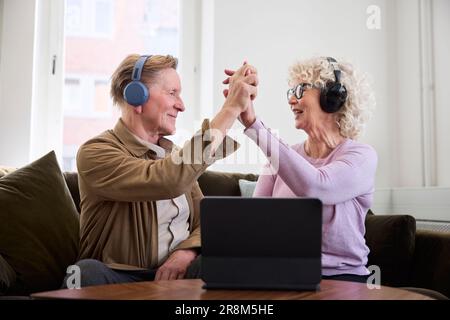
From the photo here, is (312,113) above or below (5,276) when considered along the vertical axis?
above

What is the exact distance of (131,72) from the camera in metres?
1.63

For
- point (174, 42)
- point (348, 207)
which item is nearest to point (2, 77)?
point (174, 42)

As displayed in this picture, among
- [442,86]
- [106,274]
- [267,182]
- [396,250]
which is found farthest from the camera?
[442,86]

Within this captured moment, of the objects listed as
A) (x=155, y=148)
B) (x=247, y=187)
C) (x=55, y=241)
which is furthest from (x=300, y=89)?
(x=55, y=241)

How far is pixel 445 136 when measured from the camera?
9.29 ft

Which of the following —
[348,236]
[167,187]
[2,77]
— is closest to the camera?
[167,187]

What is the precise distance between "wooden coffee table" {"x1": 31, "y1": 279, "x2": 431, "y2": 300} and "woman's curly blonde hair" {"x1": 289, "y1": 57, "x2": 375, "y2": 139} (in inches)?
25.7

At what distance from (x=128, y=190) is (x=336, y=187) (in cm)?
54

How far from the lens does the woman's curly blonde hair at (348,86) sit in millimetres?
1645

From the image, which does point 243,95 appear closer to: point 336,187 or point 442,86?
point 336,187

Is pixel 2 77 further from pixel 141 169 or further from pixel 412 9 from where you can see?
pixel 412 9

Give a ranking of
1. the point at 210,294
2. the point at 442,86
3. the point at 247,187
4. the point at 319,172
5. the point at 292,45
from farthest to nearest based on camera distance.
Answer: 1. the point at 292,45
2. the point at 442,86
3. the point at 247,187
4. the point at 319,172
5. the point at 210,294

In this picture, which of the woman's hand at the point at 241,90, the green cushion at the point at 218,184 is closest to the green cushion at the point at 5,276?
the woman's hand at the point at 241,90

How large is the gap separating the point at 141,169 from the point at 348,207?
0.58 m
